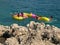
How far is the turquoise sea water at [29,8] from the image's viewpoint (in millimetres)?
24663

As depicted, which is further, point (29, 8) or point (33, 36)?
point (29, 8)

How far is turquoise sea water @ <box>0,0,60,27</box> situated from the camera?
971 inches

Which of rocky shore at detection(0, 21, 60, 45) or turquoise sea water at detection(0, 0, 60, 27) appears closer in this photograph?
rocky shore at detection(0, 21, 60, 45)

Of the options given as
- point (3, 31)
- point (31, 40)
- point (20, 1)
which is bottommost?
point (20, 1)

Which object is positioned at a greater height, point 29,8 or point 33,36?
point 33,36

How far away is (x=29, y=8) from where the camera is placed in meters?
29.2

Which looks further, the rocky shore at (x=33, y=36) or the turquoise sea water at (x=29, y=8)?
the turquoise sea water at (x=29, y=8)

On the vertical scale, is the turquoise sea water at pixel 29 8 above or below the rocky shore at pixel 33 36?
below

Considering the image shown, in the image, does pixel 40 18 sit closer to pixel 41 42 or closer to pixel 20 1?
pixel 20 1

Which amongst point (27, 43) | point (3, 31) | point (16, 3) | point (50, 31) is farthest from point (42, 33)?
point (16, 3)

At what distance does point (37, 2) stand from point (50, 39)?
81.2ft

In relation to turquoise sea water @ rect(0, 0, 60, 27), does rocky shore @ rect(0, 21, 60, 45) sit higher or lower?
higher

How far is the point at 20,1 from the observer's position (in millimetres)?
32969

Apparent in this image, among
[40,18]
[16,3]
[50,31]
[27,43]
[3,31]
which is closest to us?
[27,43]
